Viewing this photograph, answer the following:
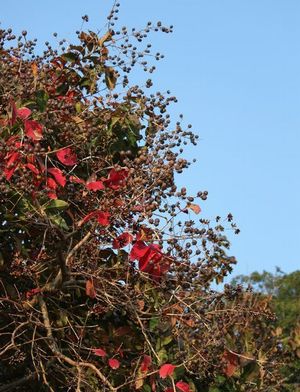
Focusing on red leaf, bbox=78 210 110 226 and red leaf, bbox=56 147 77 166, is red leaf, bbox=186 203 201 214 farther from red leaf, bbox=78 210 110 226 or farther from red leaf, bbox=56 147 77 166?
red leaf, bbox=56 147 77 166

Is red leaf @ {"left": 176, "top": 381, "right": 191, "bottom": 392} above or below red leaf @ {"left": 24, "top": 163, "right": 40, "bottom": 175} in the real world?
below

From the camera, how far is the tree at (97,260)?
3.47m

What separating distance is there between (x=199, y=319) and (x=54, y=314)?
24.8 inches

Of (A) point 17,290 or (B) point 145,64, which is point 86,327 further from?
(B) point 145,64

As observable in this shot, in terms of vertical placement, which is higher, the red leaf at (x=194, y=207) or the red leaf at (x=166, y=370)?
the red leaf at (x=194, y=207)

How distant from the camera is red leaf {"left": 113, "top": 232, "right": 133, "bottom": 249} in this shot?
355 centimetres

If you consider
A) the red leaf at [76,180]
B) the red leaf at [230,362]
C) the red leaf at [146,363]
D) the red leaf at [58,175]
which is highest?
the red leaf at [76,180]

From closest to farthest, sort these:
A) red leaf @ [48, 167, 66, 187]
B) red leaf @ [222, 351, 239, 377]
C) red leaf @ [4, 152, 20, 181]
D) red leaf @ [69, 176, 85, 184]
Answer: red leaf @ [4, 152, 20, 181] → red leaf @ [48, 167, 66, 187] → red leaf @ [69, 176, 85, 184] → red leaf @ [222, 351, 239, 377]

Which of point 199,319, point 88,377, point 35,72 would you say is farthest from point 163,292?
point 35,72

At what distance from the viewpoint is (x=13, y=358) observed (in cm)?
355

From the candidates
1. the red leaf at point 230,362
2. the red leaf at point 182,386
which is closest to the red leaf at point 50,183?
the red leaf at point 182,386

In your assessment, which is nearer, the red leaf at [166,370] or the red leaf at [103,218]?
the red leaf at [103,218]

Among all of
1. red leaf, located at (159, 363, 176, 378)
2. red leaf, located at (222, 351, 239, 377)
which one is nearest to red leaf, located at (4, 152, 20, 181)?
red leaf, located at (159, 363, 176, 378)

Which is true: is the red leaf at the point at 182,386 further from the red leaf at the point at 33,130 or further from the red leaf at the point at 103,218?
the red leaf at the point at 33,130
